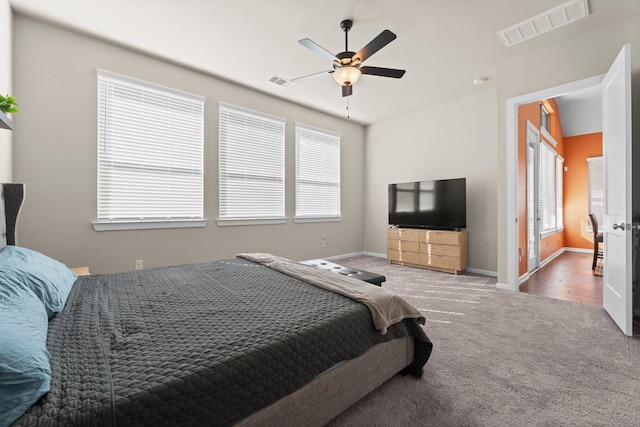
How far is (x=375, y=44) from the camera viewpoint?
94.8 inches

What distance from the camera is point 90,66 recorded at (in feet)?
10.1

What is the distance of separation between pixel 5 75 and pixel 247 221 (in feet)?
9.15

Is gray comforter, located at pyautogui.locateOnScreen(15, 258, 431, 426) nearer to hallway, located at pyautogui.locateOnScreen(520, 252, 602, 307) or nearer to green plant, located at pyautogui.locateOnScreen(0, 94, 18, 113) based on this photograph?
green plant, located at pyautogui.locateOnScreen(0, 94, 18, 113)

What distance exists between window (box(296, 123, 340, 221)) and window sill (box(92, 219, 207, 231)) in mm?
1778

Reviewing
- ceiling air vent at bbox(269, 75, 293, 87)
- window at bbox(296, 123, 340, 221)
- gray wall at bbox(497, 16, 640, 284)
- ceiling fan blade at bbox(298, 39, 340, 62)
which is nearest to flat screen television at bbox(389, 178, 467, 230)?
gray wall at bbox(497, 16, 640, 284)

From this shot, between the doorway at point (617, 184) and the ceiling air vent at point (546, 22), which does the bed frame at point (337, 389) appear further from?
the ceiling air vent at point (546, 22)

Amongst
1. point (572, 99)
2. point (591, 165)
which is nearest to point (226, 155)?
point (572, 99)

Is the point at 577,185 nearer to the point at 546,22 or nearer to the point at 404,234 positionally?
the point at 404,234

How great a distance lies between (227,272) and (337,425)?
4.19 ft

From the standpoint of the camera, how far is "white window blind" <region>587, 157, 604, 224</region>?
6473 millimetres

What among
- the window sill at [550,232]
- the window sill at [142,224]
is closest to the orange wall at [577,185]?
the window sill at [550,232]

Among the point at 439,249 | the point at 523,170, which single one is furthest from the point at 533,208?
the point at 439,249

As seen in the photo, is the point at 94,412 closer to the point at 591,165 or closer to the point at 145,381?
the point at 145,381

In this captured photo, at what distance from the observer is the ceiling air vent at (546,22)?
2.60m
